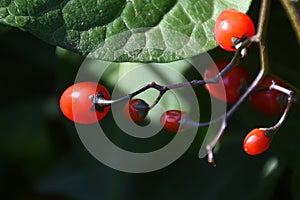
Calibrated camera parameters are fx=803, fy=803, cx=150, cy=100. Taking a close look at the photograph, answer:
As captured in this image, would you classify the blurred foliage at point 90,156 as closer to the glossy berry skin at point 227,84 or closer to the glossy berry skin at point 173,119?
the glossy berry skin at point 227,84

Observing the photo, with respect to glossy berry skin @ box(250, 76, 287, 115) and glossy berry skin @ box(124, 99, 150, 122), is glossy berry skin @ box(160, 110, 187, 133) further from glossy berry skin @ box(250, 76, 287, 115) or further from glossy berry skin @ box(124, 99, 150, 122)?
glossy berry skin @ box(250, 76, 287, 115)

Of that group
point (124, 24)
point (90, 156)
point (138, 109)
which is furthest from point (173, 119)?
point (90, 156)

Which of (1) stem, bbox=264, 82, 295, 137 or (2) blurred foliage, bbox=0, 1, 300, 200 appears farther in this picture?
(2) blurred foliage, bbox=0, 1, 300, 200

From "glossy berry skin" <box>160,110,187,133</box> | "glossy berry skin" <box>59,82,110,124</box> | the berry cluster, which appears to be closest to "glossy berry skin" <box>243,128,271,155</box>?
the berry cluster

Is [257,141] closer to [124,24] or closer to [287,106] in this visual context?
[287,106]

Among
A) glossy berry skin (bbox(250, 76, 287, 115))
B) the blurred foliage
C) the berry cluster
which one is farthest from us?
the blurred foliage

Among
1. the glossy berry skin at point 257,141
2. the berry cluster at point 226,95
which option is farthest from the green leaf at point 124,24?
the glossy berry skin at point 257,141
